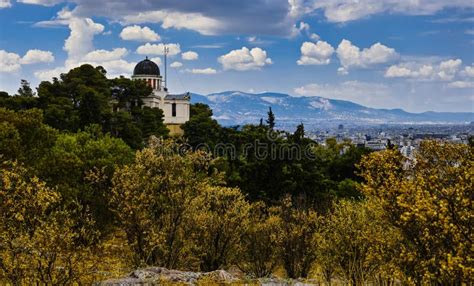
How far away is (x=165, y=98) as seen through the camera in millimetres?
97375

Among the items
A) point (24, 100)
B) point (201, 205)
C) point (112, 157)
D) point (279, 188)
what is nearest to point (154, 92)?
point (24, 100)

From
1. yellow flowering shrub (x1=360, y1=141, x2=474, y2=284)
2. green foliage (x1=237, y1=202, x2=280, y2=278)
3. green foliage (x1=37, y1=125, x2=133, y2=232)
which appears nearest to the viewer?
yellow flowering shrub (x1=360, y1=141, x2=474, y2=284)

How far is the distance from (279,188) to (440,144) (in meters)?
43.1

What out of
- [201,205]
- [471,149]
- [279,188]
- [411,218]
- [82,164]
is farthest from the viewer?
[279,188]

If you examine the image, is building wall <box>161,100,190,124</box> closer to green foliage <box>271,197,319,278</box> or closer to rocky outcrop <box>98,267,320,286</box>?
green foliage <box>271,197,319,278</box>

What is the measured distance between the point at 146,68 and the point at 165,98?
705 cm

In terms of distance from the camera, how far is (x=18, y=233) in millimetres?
15188

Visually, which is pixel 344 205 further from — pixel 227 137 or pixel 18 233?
pixel 227 137

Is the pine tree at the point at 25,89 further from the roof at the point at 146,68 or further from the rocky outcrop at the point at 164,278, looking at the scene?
the rocky outcrop at the point at 164,278

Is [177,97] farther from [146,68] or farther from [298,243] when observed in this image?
[298,243]

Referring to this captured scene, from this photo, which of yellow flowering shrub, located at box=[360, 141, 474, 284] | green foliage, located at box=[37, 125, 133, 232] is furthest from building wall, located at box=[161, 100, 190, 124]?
yellow flowering shrub, located at box=[360, 141, 474, 284]

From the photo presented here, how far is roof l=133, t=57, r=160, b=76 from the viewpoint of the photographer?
99000 millimetres

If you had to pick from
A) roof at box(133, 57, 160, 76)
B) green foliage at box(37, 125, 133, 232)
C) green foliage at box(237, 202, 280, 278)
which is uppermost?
roof at box(133, 57, 160, 76)

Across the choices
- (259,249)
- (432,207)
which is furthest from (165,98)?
(432,207)
